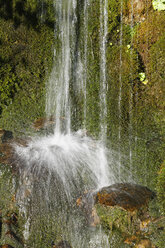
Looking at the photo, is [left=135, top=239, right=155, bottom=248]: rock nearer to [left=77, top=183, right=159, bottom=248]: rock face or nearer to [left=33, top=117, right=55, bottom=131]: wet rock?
[left=77, top=183, right=159, bottom=248]: rock face

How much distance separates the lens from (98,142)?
4.80 metres

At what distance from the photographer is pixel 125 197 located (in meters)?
3.53

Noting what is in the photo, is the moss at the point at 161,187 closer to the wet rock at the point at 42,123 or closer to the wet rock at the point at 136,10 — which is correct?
the wet rock at the point at 42,123

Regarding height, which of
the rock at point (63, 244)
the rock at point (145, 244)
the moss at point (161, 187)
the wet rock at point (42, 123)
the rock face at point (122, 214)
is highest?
the wet rock at point (42, 123)

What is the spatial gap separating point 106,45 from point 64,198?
9.21ft

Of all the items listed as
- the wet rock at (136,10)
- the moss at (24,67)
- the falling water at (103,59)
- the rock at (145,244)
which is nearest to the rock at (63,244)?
the rock at (145,244)

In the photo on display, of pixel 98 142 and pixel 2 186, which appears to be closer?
pixel 2 186

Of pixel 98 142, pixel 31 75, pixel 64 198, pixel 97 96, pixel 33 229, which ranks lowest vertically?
pixel 33 229

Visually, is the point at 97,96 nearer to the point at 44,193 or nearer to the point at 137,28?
the point at 137,28

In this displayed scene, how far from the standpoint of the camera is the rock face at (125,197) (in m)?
3.47

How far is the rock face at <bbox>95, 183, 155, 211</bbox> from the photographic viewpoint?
347 centimetres

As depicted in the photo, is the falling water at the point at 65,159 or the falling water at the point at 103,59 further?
the falling water at the point at 103,59

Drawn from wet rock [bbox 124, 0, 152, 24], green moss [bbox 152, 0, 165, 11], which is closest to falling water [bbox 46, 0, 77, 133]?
wet rock [bbox 124, 0, 152, 24]

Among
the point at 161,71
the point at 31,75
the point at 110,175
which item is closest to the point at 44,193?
the point at 110,175
